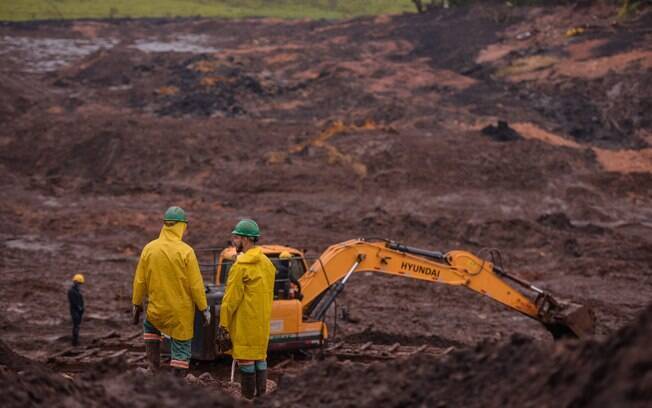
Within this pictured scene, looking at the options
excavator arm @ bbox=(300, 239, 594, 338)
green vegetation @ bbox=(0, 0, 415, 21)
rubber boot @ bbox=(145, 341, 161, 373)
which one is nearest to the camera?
rubber boot @ bbox=(145, 341, 161, 373)

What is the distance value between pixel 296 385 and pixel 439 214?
17.3m

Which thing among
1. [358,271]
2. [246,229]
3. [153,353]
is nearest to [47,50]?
[358,271]

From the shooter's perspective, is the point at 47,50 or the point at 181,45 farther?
the point at 181,45

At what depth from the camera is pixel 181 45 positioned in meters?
51.5

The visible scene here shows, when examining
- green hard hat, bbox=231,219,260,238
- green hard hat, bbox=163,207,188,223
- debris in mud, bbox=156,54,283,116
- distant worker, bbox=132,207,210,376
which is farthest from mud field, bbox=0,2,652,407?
green hard hat, bbox=163,207,188,223

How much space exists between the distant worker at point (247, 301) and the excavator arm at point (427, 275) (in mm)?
3656

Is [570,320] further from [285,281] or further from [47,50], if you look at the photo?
[47,50]

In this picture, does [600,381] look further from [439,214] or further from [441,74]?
[441,74]

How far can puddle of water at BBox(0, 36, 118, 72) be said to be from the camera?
4600cm

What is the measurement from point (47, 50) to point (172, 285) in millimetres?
46683

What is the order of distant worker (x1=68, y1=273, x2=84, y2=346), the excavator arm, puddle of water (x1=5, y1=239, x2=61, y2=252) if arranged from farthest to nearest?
puddle of water (x1=5, y1=239, x2=61, y2=252) < distant worker (x1=68, y1=273, x2=84, y2=346) < the excavator arm

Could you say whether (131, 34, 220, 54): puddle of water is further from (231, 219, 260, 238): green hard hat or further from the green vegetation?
(231, 219, 260, 238): green hard hat

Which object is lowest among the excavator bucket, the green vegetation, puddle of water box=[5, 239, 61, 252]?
puddle of water box=[5, 239, 61, 252]

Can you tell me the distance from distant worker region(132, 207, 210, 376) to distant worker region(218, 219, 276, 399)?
0.30 m
